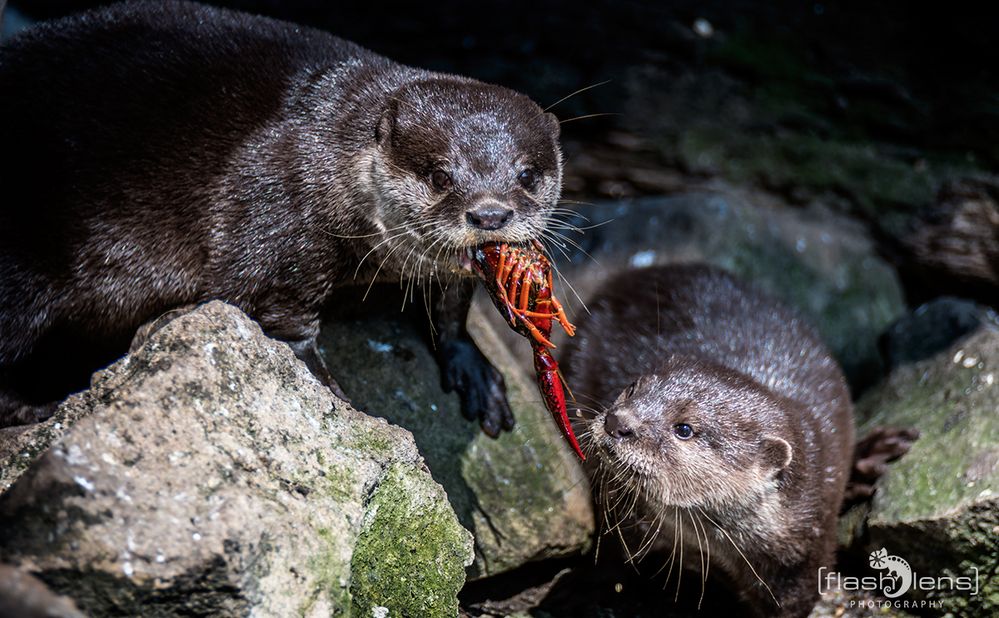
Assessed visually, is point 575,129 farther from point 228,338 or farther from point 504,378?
point 228,338

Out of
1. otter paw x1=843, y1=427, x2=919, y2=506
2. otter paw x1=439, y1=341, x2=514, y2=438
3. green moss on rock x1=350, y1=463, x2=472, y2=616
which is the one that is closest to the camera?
green moss on rock x1=350, y1=463, x2=472, y2=616

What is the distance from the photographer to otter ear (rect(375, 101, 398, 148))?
3.32 m

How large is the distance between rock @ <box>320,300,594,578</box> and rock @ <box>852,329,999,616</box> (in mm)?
1229

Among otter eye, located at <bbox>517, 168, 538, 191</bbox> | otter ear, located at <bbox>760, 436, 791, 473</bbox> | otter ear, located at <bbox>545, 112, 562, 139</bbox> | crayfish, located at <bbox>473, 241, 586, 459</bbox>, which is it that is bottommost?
otter ear, located at <bbox>760, 436, 791, 473</bbox>

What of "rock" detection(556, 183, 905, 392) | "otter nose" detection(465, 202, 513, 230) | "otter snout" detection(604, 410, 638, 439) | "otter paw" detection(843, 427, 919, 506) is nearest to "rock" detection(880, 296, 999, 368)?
"rock" detection(556, 183, 905, 392)

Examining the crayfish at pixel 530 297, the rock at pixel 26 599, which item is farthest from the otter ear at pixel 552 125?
the rock at pixel 26 599

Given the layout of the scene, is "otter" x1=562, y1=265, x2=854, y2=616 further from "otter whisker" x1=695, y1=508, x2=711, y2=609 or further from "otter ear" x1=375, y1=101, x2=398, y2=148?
"otter ear" x1=375, y1=101, x2=398, y2=148

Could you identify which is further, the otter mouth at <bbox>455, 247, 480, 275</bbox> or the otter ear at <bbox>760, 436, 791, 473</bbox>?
the otter ear at <bbox>760, 436, 791, 473</bbox>

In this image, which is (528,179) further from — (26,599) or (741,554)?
(26,599)

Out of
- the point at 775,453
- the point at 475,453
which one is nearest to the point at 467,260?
the point at 475,453

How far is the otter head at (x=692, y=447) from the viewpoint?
3486 millimetres

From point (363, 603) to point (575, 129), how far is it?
3.55 meters

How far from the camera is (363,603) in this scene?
8.68 feet

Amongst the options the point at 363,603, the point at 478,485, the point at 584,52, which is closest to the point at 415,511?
the point at 363,603
